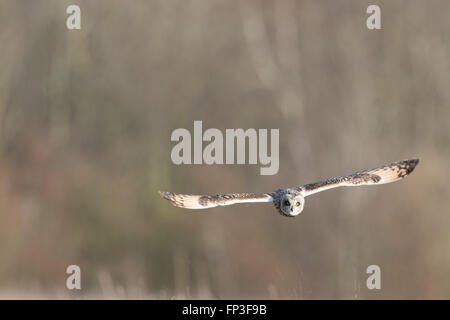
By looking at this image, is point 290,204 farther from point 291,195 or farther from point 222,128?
point 222,128

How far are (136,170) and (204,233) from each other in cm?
181

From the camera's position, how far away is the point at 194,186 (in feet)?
66.5

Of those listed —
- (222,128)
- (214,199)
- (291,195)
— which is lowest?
(214,199)

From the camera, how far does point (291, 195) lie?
32.4ft

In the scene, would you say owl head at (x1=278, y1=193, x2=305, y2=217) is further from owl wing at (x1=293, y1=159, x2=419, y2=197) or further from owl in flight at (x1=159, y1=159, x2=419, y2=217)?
owl wing at (x1=293, y1=159, x2=419, y2=197)

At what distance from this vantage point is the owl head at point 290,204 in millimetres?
9766

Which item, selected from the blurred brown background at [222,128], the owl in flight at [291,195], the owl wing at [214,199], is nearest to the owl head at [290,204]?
the owl in flight at [291,195]

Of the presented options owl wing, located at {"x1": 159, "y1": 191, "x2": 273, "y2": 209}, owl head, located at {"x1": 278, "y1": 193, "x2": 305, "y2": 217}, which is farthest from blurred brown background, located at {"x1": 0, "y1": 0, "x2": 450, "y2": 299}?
owl wing, located at {"x1": 159, "y1": 191, "x2": 273, "y2": 209}

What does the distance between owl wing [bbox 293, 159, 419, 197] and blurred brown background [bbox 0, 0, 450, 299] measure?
6.19 m

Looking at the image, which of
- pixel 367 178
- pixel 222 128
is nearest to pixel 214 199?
pixel 367 178

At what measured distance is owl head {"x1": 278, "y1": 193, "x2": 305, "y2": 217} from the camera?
32.0ft

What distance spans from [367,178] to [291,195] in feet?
2.66

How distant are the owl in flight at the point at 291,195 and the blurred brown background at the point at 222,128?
621 cm
